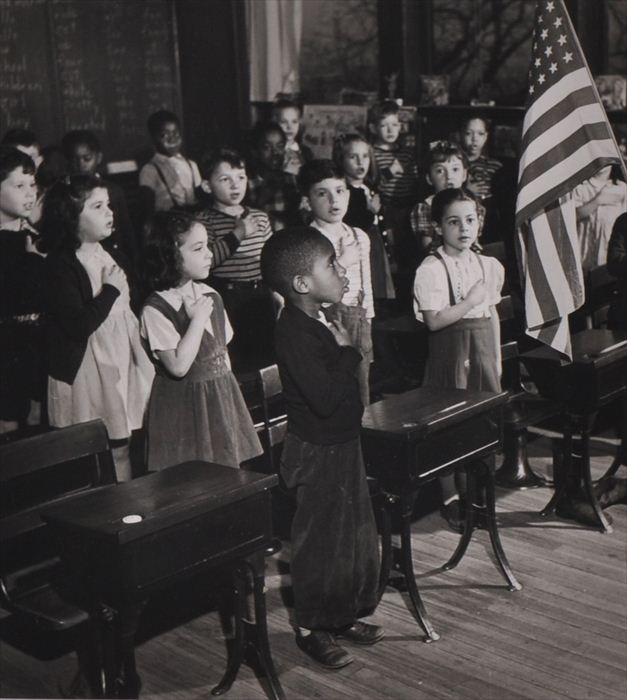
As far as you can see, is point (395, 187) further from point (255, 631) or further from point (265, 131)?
point (255, 631)

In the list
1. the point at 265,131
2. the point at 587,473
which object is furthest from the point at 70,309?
the point at 265,131

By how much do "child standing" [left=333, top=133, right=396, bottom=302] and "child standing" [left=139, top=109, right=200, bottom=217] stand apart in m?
1.40

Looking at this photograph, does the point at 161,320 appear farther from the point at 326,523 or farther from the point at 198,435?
the point at 326,523

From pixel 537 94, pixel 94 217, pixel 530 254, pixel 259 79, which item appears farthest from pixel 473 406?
pixel 259 79

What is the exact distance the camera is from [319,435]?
12.2ft

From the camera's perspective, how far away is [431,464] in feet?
13.3

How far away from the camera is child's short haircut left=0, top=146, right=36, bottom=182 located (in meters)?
4.83

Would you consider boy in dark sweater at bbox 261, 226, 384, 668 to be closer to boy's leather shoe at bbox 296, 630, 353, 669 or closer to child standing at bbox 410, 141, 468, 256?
boy's leather shoe at bbox 296, 630, 353, 669

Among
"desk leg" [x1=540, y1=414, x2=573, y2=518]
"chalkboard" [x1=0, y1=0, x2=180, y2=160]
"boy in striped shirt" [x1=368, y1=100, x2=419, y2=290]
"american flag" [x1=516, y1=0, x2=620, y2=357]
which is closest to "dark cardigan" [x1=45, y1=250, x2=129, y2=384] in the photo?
"american flag" [x1=516, y1=0, x2=620, y2=357]

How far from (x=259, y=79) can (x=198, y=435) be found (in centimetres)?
617

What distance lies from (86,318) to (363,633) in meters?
1.61

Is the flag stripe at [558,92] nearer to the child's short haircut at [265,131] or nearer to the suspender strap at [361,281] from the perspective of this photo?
the suspender strap at [361,281]

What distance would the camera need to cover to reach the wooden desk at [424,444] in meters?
3.96

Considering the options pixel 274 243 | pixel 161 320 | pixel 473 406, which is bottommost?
pixel 473 406
